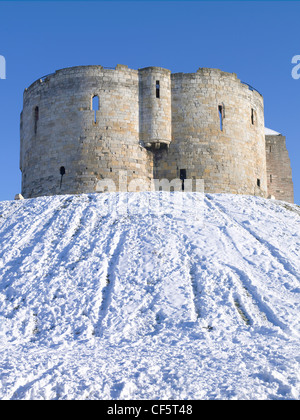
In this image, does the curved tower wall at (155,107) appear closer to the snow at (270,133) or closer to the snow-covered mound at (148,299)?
the snow-covered mound at (148,299)

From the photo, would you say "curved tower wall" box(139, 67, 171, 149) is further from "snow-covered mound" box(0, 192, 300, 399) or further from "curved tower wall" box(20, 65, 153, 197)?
"snow-covered mound" box(0, 192, 300, 399)

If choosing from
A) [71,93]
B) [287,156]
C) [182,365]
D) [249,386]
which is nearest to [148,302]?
[182,365]

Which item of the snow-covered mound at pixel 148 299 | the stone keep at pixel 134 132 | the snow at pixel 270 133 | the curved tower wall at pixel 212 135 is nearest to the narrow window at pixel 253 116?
the curved tower wall at pixel 212 135

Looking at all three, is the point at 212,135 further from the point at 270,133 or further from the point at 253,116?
the point at 270,133

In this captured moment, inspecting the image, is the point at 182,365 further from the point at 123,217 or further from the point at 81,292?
the point at 123,217

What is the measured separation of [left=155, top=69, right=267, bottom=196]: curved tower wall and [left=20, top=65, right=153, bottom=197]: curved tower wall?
5.24 ft

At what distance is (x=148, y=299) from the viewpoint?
34.4 ft

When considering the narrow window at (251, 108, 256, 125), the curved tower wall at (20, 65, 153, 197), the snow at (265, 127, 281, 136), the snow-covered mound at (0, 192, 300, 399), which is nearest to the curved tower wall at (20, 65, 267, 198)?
the curved tower wall at (20, 65, 153, 197)

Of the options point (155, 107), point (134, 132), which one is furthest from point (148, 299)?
point (155, 107)

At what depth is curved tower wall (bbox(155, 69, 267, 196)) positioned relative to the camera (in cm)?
2241

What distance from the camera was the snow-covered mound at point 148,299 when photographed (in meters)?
7.34

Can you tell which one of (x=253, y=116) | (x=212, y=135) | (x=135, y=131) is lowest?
(x=212, y=135)

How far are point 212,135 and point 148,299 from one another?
1357 centimetres

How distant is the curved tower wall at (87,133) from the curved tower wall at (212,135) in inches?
62.9
